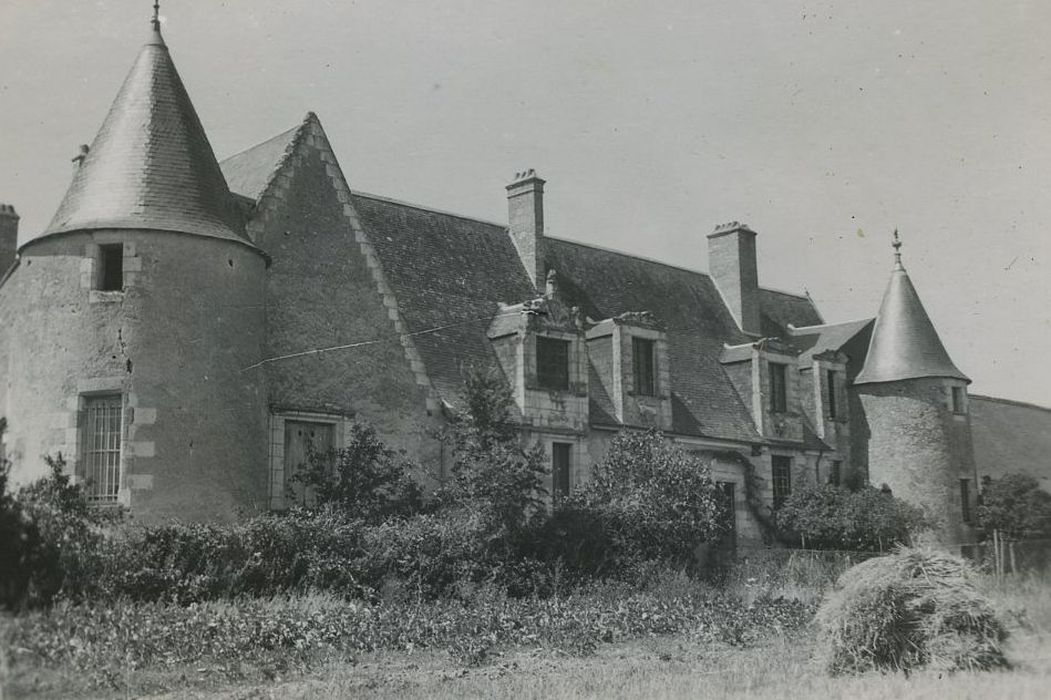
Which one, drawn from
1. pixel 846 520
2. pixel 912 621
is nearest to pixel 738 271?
pixel 846 520

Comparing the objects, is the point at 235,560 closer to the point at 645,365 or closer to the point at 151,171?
the point at 151,171

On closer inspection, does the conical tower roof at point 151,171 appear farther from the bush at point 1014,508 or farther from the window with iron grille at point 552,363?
the bush at point 1014,508

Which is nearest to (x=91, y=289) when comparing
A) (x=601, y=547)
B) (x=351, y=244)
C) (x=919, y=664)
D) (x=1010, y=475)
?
(x=351, y=244)

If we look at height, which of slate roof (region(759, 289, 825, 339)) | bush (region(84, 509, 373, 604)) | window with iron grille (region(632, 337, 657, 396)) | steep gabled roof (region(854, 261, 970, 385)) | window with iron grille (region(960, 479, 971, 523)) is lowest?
bush (region(84, 509, 373, 604))

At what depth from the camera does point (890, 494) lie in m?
27.6

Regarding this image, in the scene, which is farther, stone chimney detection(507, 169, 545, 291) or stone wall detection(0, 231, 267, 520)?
stone chimney detection(507, 169, 545, 291)

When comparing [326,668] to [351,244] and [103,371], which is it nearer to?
[103,371]

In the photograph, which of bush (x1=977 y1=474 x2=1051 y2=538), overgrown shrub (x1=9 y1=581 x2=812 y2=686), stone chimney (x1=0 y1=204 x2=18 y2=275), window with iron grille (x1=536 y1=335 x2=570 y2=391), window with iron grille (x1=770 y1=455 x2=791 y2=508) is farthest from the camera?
bush (x1=977 y1=474 x2=1051 y2=538)

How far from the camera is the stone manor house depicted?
15203mm

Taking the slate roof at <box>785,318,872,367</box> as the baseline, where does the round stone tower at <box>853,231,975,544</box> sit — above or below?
below

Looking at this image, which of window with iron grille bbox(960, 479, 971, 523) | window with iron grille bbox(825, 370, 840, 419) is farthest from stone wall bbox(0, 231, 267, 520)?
window with iron grille bbox(960, 479, 971, 523)

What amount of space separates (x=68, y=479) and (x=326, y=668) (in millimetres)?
5146

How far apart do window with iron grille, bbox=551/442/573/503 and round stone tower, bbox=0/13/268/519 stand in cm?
648

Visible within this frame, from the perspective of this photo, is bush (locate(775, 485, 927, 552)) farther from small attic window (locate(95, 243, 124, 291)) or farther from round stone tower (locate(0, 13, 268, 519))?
small attic window (locate(95, 243, 124, 291))
